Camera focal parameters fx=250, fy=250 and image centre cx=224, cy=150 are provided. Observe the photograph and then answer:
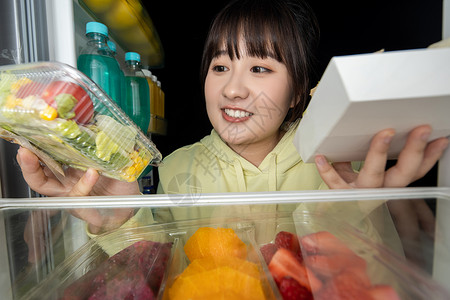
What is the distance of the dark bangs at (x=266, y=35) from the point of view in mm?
875

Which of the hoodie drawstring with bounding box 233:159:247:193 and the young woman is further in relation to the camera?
the hoodie drawstring with bounding box 233:159:247:193

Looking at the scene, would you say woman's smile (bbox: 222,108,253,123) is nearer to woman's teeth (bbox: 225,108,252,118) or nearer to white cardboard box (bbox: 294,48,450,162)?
woman's teeth (bbox: 225,108,252,118)

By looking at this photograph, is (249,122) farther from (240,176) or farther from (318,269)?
(318,269)

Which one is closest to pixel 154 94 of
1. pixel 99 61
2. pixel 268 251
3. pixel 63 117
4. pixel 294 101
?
pixel 99 61

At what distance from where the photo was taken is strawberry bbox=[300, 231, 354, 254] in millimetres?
461

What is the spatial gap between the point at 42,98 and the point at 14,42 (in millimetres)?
318

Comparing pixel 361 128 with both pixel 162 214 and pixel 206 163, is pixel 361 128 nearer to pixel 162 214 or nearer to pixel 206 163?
pixel 162 214

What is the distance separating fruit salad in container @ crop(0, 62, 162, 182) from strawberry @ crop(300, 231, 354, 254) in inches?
16.9

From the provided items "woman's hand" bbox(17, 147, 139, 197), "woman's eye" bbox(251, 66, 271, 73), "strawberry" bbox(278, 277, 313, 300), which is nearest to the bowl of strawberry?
"strawberry" bbox(278, 277, 313, 300)

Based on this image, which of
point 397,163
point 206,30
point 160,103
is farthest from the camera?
point 206,30

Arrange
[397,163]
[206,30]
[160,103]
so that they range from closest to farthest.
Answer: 1. [397,163]
2. [160,103]
3. [206,30]

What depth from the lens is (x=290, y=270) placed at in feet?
1.45

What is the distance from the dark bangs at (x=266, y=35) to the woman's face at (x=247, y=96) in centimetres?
3

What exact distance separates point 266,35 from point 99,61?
0.59 m
